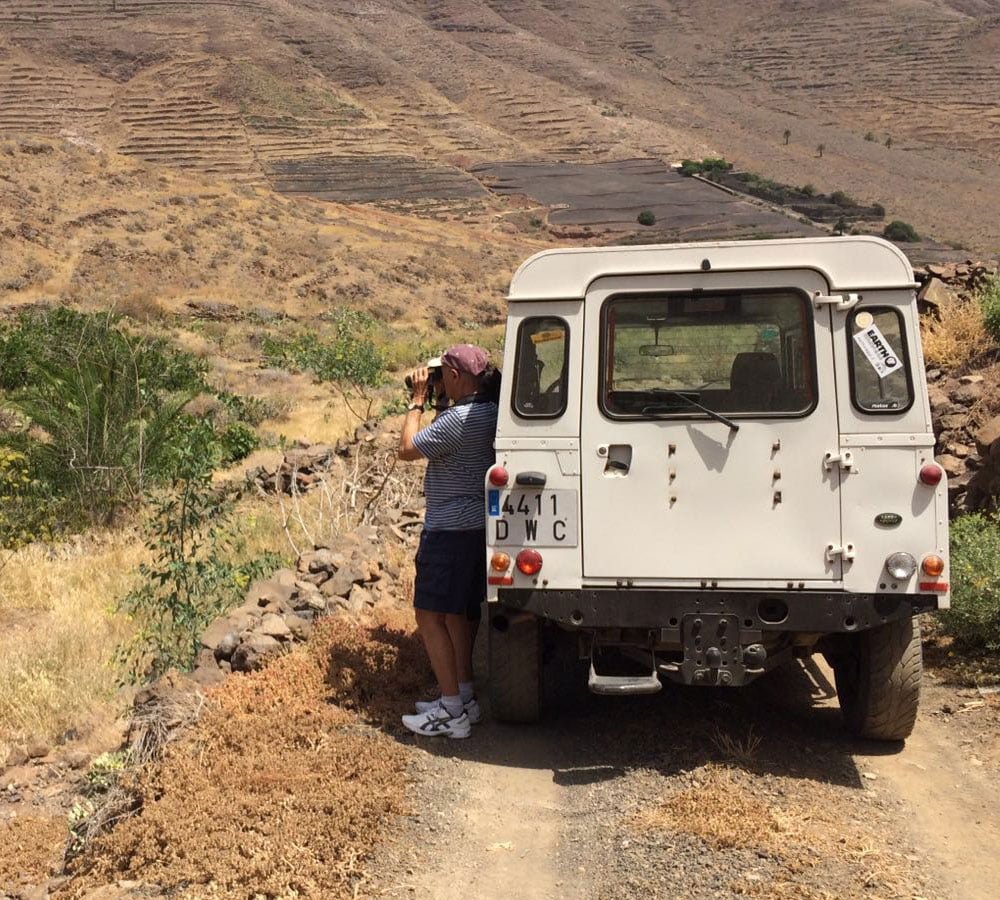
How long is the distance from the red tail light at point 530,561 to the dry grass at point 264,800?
1.09m

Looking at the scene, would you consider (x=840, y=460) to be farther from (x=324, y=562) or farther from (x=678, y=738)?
(x=324, y=562)

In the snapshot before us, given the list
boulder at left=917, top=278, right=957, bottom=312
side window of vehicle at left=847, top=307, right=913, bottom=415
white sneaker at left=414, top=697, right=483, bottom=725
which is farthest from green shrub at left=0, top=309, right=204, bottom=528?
boulder at left=917, top=278, right=957, bottom=312

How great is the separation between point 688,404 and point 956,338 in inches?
289

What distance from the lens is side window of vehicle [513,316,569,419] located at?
16.8ft

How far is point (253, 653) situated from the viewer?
6.11 metres

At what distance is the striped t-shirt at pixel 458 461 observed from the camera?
5.33 metres

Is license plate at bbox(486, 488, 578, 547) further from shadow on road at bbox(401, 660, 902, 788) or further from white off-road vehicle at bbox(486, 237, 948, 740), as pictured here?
shadow on road at bbox(401, 660, 902, 788)

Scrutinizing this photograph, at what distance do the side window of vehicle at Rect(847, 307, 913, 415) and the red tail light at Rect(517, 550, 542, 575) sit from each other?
1619mm

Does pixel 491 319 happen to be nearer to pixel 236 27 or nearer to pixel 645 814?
pixel 645 814

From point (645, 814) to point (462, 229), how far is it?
62.3 m

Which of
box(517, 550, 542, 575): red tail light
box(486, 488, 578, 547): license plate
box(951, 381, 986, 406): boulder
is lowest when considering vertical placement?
box(517, 550, 542, 575): red tail light

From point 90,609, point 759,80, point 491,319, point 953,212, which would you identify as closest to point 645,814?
point 90,609

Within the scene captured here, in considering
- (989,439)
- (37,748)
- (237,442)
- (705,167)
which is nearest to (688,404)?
(37,748)

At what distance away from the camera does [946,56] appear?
126500 mm
